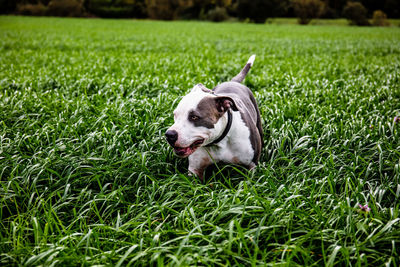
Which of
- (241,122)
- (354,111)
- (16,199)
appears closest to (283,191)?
(241,122)

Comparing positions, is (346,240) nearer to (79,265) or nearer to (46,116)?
(79,265)

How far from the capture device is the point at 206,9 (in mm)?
54969

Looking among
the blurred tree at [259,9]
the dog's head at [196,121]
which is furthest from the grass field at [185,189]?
the blurred tree at [259,9]

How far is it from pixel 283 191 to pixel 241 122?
79 centimetres

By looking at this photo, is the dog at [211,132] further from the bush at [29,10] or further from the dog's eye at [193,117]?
the bush at [29,10]

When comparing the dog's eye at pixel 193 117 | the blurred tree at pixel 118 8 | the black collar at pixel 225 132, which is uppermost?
the blurred tree at pixel 118 8

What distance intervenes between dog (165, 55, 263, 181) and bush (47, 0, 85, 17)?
55.7 metres

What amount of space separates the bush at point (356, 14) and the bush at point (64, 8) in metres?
43.4

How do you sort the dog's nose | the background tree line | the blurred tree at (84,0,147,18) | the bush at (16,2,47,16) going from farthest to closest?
the blurred tree at (84,0,147,18), the bush at (16,2,47,16), the background tree line, the dog's nose

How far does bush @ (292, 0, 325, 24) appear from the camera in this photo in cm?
4550

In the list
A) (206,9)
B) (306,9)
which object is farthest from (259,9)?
(206,9)

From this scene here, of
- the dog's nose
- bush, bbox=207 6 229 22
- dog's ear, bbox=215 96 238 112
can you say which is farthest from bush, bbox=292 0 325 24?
the dog's nose

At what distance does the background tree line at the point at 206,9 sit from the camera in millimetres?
45875

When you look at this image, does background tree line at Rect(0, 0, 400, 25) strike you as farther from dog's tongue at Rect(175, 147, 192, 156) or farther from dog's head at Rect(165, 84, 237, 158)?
dog's tongue at Rect(175, 147, 192, 156)
